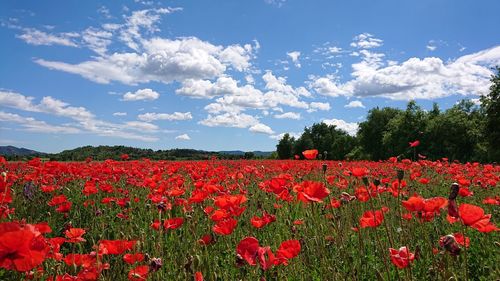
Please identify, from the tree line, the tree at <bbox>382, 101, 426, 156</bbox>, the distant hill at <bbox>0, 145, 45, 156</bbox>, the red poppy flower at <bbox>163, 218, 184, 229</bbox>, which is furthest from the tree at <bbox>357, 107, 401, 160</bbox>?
the red poppy flower at <bbox>163, 218, 184, 229</bbox>

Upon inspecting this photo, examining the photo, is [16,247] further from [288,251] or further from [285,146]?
[285,146]

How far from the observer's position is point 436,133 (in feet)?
157

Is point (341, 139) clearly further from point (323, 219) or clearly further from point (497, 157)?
point (323, 219)

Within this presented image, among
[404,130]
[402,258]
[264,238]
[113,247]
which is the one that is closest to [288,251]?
[402,258]

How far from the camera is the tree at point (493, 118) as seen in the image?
3459 centimetres

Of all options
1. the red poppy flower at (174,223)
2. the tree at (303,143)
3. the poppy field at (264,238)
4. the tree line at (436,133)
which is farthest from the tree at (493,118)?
the tree at (303,143)

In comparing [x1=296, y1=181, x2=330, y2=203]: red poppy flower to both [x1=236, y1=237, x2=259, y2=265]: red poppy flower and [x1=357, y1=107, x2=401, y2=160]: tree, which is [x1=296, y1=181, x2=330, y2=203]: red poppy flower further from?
[x1=357, y1=107, x2=401, y2=160]: tree

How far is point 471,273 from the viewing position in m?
4.21

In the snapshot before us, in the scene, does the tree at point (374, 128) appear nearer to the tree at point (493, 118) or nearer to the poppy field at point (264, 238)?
the tree at point (493, 118)

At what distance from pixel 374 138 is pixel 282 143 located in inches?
956

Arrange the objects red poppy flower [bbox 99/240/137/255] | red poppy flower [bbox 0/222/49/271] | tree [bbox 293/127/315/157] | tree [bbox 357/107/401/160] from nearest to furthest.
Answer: red poppy flower [bbox 0/222/49/271], red poppy flower [bbox 99/240/137/255], tree [bbox 357/107/401/160], tree [bbox 293/127/315/157]

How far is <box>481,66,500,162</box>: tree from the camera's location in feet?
113

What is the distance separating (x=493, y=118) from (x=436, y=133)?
1302 centimetres

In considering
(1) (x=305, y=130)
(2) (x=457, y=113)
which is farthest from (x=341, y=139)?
(2) (x=457, y=113)
